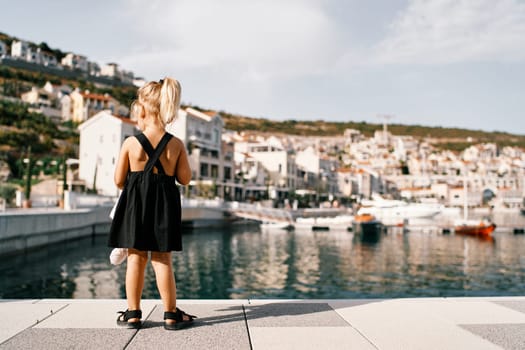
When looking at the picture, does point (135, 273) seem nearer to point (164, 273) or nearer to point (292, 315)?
point (164, 273)

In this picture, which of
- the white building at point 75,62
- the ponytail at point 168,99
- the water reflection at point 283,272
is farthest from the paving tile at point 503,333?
the white building at point 75,62

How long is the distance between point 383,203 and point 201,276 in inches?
1912

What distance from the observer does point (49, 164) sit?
176ft

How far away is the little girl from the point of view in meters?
4.11

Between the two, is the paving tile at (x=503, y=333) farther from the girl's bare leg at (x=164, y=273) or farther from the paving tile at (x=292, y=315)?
the girl's bare leg at (x=164, y=273)

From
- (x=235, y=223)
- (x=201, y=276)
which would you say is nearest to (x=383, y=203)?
(x=235, y=223)

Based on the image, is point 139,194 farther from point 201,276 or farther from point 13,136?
point 13,136

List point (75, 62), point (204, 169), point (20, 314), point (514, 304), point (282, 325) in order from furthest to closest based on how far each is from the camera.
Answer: point (75, 62), point (204, 169), point (514, 304), point (20, 314), point (282, 325)

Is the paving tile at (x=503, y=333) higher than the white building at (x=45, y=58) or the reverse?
the reverse

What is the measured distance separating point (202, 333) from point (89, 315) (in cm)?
123

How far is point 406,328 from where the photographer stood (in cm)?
389

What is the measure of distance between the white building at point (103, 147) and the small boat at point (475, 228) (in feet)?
104

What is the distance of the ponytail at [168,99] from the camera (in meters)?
4.27

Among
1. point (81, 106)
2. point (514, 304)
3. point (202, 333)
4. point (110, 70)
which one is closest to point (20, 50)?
point (110, 70)
